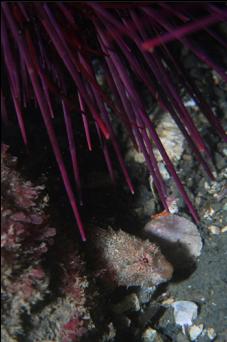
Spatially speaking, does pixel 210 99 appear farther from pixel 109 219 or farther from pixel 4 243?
pixel 4 243

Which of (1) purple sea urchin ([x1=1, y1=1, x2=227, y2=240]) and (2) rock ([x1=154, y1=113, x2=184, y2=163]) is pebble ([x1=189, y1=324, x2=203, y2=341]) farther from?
(2) rock ([x1=154, y1=113, x2=184, y2=163])

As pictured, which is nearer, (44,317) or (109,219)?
(44,317)

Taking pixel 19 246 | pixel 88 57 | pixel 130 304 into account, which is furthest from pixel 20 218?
pixel 130 304

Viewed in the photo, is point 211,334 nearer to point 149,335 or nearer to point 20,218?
point 149,335

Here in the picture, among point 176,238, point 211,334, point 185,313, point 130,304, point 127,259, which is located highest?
point 176,238

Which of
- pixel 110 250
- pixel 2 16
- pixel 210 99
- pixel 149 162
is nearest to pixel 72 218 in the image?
pixel 110 250

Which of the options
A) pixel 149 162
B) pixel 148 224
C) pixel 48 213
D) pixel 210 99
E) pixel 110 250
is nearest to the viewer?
pixel 149 162

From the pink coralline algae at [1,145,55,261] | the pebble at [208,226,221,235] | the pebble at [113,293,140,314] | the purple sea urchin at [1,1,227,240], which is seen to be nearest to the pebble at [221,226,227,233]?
the pebble at [208,226,221,235]
